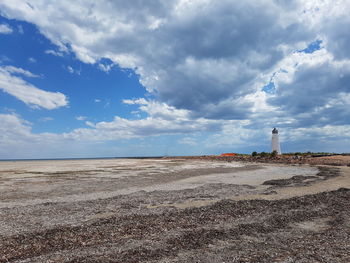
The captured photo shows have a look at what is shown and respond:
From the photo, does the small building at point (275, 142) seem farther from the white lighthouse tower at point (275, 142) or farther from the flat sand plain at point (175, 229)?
the flat sand plain at point (175, 229)

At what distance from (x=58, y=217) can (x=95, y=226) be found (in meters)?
2.90

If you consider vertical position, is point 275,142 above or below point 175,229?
above

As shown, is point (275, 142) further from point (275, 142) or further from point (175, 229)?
point (175, 229)

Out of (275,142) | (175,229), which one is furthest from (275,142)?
(175,229)

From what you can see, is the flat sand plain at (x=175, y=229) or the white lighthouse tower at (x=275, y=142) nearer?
the flat sand plain at (x=175, y=229)

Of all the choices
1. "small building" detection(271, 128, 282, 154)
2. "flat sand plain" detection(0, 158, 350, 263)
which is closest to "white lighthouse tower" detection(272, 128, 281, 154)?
"small building" detection(271, 128, 282, 154)

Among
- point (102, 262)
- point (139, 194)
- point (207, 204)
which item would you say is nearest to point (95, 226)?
point (102, 262)

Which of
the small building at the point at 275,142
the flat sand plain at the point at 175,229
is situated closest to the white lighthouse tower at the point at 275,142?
the small building at the point at 275,142

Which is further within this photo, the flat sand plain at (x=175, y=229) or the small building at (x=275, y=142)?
the small building at (x=275, y=142)

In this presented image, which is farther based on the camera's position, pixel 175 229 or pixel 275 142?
pixel 275 142

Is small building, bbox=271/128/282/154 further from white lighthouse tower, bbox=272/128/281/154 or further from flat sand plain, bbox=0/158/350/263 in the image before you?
flat sand plain, bbox=0/158/350/263

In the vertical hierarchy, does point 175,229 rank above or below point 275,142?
below

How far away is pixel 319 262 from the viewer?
6.64m

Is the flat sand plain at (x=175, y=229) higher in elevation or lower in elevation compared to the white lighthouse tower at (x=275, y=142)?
lower
